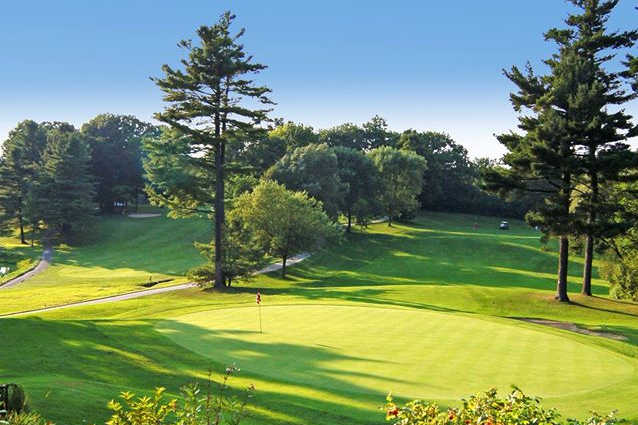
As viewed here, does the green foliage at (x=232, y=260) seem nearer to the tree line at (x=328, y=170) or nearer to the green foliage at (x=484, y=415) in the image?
the tree line at (x=328, y=170)

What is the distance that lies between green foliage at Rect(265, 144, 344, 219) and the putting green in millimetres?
39630

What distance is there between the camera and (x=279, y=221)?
47312 millimetres

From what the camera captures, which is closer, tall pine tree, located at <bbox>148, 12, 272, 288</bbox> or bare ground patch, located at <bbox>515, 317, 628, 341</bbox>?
bare ground patch, located at <bbox>515, 317, 628, 341</bbox>

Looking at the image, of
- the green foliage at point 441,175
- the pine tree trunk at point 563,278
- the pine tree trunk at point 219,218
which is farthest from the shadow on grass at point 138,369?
the green foliage at point 441,175

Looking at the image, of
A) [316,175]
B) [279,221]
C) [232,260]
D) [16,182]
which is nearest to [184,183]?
[232,260]

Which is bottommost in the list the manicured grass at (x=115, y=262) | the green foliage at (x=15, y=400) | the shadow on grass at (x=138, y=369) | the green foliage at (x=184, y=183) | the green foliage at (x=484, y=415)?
the manicured grass at (x=115, y=262)

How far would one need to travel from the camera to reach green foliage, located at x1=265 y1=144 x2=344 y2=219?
62.3 metres

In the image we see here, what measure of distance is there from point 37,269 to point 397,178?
45607 millimetres

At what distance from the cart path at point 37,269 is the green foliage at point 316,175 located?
2661 cm

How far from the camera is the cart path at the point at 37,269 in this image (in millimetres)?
49625

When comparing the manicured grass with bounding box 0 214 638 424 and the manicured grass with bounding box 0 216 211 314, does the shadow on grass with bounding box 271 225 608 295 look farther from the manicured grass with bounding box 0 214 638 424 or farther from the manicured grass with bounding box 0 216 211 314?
the manicured grass with bounding box 0 214 638 424

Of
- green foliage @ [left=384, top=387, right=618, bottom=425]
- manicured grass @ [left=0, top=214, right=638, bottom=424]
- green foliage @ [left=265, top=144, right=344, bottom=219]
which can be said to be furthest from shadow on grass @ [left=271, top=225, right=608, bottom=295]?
green foliage @ [left=384, top=387, right=618, bottom=425]

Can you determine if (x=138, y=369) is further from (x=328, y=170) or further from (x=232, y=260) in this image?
(x=328, y=170)

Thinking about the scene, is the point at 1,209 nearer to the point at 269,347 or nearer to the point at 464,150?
the point at 269,347
